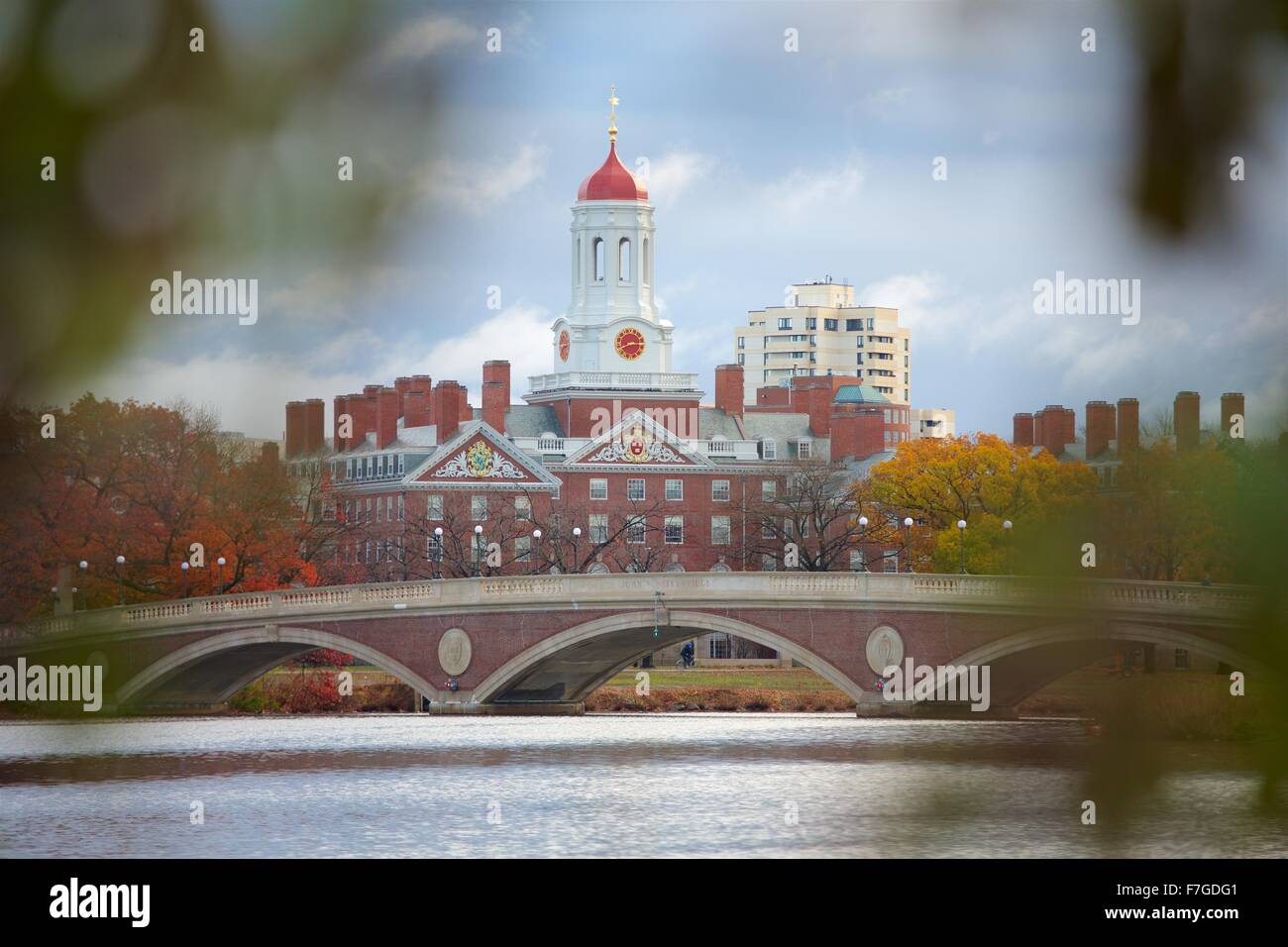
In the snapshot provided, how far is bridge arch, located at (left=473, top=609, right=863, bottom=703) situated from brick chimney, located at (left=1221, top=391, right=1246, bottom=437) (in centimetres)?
5130

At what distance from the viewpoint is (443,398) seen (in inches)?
3487

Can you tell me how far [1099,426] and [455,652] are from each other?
54425 mm

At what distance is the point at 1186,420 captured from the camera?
11.0 feet

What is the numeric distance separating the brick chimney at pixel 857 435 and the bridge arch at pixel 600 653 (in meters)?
43.8

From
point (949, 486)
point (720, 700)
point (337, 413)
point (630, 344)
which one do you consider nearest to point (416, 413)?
point (630, 344)

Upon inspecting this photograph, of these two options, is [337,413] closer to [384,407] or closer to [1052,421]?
[1052,421]

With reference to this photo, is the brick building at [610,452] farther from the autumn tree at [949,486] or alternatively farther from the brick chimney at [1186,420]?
the brick chimney at [1186,420]

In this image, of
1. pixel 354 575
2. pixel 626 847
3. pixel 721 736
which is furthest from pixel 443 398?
pixel 626 847

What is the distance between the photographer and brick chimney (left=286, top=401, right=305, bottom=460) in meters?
3.07

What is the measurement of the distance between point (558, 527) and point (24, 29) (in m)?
87.9

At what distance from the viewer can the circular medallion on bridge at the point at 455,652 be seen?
5769cm

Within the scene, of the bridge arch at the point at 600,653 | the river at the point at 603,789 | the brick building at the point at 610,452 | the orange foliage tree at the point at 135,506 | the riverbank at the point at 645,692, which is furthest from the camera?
the brick building at the point at 610,452

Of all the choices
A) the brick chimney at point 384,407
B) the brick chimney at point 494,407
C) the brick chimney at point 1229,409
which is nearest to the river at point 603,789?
the brick chimney at point 1229,409
